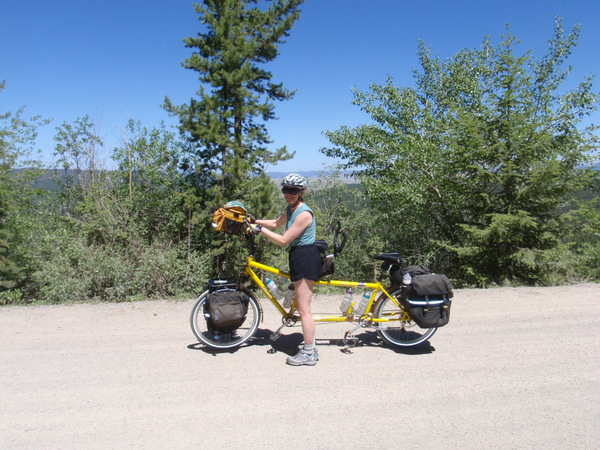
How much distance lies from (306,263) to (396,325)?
1.42 m

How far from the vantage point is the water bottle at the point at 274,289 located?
4.70 meters

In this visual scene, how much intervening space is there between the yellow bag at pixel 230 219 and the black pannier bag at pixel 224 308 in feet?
2.20

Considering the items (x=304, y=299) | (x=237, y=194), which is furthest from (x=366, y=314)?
(x=237, y=194)

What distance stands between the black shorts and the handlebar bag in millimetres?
692

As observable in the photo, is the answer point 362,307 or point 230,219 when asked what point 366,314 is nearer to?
point 362,307

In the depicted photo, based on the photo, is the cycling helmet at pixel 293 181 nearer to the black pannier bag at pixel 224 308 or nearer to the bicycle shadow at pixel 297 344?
the black pannier bag at pixel 224 308

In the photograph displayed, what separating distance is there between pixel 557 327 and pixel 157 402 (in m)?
4.96

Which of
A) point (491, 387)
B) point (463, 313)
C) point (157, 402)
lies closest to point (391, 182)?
point (463, 313)

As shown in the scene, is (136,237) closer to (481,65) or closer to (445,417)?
(445,417)

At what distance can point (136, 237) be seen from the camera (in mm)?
9484

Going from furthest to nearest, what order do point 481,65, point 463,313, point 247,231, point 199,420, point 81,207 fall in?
point 481,65, point 81,207, point 463,313, point 247,231, point 199,420

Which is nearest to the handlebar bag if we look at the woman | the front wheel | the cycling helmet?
the woman

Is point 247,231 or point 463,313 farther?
point 463,313

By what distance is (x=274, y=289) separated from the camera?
470cm
